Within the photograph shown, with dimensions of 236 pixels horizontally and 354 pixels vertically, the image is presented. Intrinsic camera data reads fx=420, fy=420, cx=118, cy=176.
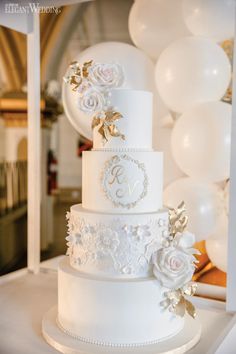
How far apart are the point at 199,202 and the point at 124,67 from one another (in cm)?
85

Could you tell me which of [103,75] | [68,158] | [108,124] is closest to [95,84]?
[103,75]

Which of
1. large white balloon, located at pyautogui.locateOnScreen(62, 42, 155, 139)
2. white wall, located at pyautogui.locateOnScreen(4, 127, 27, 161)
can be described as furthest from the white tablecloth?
white wall, located at pyautogui.locateOnScreen(4, 127, 27, 161)

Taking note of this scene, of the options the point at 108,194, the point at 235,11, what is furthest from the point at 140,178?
the point at 235,11

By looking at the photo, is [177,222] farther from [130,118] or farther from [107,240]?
[130,118]

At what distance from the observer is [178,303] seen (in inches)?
66.4

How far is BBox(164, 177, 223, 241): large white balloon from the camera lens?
88.9 inches

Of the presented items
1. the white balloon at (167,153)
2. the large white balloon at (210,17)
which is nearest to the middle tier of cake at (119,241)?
the white balloon at (167,153)

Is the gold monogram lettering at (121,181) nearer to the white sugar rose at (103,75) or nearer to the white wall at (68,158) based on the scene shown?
the white sugar rose at (103,75)

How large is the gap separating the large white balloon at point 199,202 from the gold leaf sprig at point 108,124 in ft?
2.46

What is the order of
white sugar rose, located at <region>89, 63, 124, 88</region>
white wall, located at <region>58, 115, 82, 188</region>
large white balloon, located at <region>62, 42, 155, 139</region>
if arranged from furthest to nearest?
1. white wall, located at <region>58, 115, 82, 188</region>
2. large white balloon, located at <region>62, 42, 155, 139</region>
3. white sugar rose, located at <region>89, 63, 124, 88</region>

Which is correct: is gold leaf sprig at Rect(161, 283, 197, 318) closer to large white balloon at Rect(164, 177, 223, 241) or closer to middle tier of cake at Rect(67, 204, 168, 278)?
middle tier of cake at Rect(67, 204, 168, 278)

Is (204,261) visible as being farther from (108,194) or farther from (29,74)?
(29,74)

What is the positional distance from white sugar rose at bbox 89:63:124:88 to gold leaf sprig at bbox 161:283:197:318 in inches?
34.2

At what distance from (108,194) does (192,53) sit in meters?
0.96
